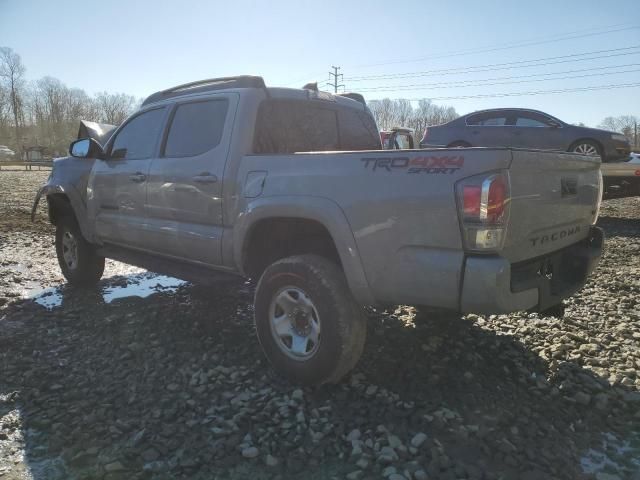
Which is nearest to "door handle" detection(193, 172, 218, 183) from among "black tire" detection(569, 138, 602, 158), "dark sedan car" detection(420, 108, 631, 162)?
"dark sedan car" detection(420, 108, 631, 162)

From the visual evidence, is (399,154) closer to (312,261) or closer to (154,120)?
(312,261)

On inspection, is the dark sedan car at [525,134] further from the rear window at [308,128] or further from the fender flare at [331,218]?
the fender flare at [331,218]

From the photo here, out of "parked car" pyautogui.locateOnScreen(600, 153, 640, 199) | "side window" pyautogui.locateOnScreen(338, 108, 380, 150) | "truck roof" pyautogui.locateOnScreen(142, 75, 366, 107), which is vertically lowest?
"parked car" pyautogui.locateOnScreen(600, 153, 640, 199)

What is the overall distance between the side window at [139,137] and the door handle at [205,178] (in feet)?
3.04

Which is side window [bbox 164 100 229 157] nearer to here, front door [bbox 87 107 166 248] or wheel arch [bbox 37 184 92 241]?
front door [bbox 87 107 166 248]

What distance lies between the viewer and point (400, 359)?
3.56 m

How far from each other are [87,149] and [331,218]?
321 cm

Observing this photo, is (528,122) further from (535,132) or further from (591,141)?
(591,141)

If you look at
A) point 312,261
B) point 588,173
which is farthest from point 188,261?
point 588,173

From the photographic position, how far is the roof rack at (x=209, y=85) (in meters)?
3.79

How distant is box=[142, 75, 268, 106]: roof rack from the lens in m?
3.79

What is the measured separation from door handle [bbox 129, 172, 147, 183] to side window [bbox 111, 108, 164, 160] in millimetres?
176

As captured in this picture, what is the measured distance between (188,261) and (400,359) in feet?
6.30

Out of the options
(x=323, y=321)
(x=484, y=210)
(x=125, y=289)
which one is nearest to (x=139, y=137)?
(x=125, y=289)
